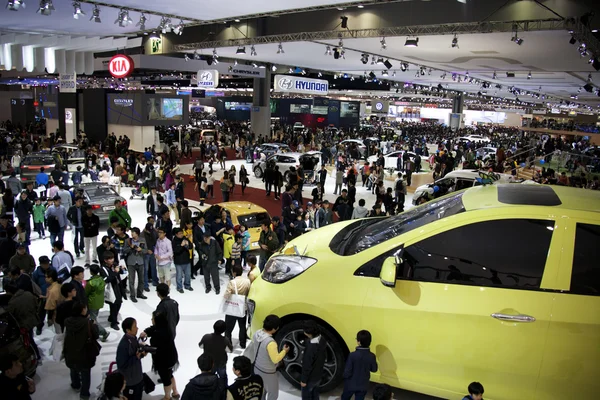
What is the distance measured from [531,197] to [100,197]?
11.2 meters

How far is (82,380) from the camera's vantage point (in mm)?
5285

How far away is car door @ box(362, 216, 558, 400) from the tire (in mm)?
448

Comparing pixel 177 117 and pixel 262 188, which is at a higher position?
pixel 177 117

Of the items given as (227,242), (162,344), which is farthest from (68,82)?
(162,344)

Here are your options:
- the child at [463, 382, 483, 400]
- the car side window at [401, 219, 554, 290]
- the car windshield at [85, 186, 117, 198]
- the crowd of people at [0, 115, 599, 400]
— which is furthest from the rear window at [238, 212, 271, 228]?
the child at [463, 382, 483, 400]

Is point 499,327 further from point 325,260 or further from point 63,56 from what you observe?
point 63,56

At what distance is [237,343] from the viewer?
6.70 meters

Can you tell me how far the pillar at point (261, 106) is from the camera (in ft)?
108

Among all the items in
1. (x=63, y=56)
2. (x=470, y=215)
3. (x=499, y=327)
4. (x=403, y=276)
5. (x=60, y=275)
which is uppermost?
(x=63, y=56)

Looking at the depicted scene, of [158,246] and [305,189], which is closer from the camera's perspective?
[158,246]

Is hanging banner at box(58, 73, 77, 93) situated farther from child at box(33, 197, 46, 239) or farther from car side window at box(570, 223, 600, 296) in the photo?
car side window at box(570, 223, 600, 296)

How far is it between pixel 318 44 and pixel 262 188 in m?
6.33

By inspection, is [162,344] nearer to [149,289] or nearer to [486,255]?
[486,255]

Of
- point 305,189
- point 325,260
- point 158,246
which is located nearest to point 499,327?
point 325,260
